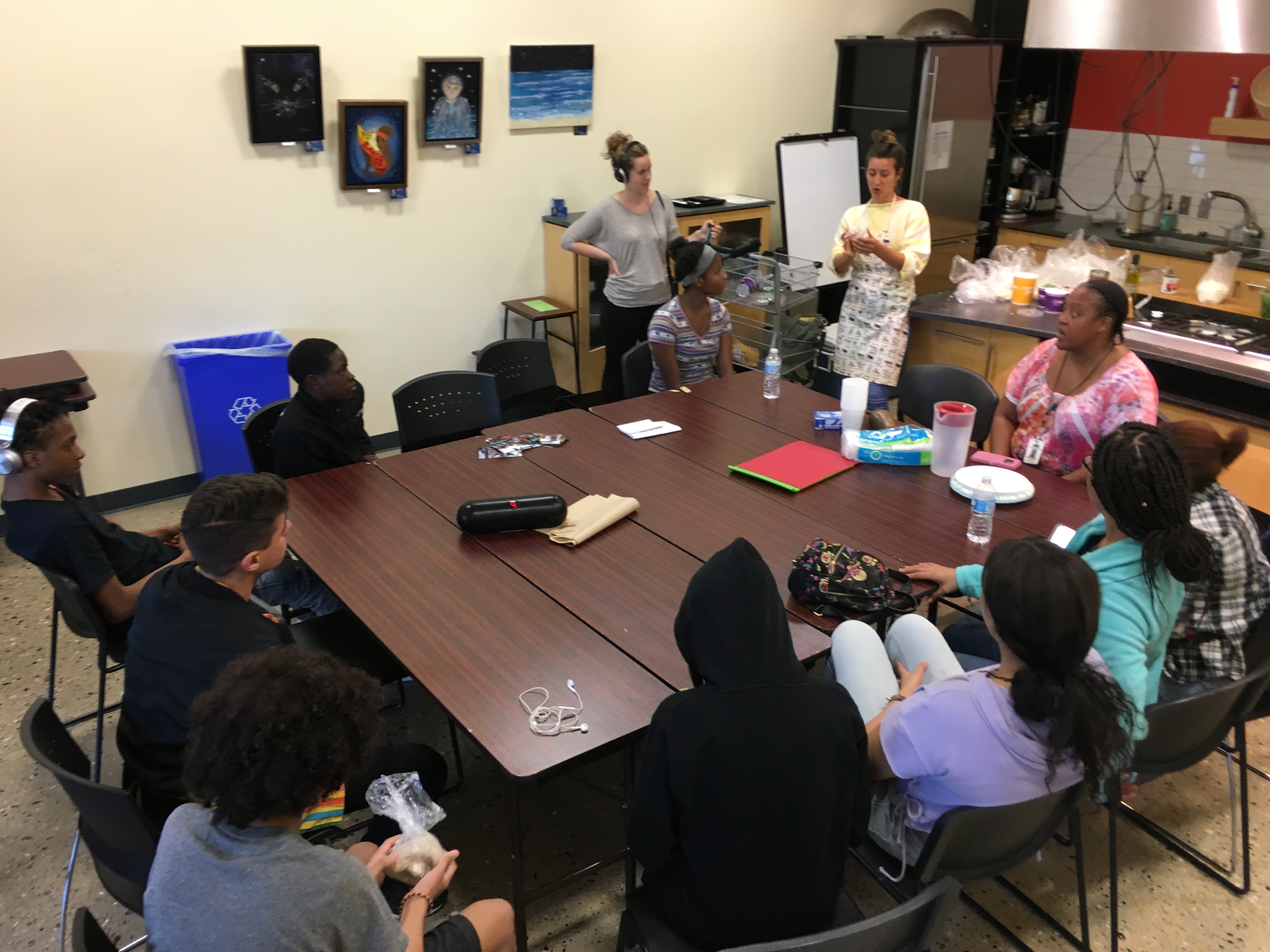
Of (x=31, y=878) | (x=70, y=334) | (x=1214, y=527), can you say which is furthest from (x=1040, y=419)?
(x=70, y=334)

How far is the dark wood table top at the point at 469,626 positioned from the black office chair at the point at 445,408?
2.16ft

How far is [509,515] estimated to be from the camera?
2691 mm

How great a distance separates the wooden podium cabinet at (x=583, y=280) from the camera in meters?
5.29

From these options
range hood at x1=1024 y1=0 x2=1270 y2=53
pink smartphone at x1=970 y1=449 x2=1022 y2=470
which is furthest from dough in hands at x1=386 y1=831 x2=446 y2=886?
range hood at x1=1024 y1=0 x2=1270 y2=53

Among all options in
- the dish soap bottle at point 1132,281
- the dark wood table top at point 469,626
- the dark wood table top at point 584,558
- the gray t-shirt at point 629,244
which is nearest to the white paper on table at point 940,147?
the dish soap bottle at point 1132,281

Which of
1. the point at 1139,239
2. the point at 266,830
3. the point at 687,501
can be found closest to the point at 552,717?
the point at 266,830

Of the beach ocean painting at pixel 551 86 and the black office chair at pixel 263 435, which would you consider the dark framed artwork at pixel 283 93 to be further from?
the black office chair at pixel 263 435

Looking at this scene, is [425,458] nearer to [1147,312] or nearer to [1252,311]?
[1147,312]

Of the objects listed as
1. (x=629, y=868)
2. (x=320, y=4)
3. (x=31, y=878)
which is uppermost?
(x=320, y=4)

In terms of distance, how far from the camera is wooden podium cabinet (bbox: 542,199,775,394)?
529 centimetres

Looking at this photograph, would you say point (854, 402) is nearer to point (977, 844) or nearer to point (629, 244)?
point (977, 844)

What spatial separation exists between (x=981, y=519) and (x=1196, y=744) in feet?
2.44

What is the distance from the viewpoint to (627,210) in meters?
4.74

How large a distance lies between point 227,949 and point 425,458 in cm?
202
